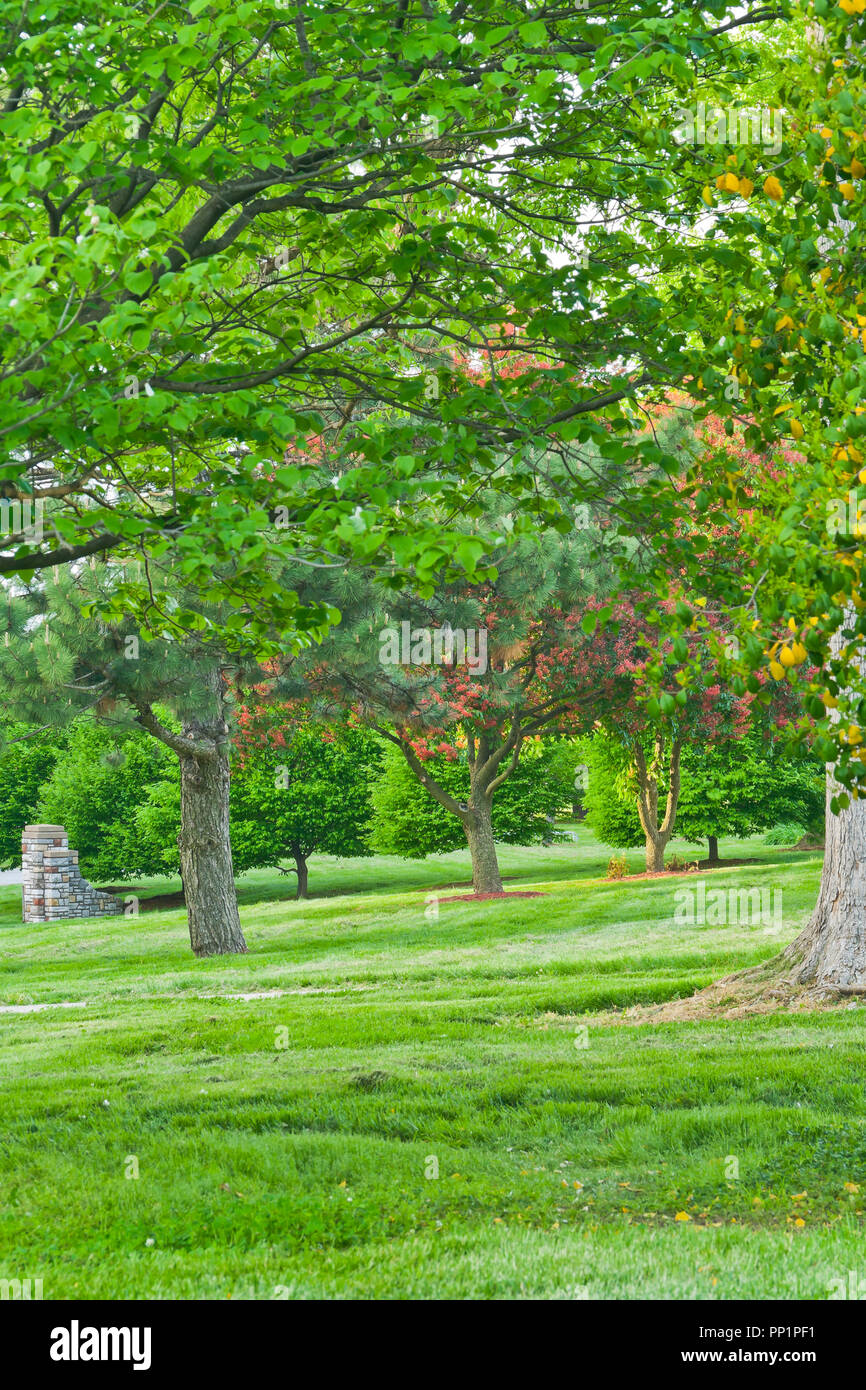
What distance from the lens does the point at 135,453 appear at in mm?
6504

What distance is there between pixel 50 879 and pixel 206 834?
1544cm

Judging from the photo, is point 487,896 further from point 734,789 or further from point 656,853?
point 734,789

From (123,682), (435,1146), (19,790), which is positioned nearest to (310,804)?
(19,790)

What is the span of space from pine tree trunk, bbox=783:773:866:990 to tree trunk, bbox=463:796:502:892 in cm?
1302

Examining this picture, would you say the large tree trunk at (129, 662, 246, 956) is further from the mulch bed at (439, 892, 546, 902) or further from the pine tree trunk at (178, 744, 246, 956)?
the mulch bed at (439, 892, 546, 902)

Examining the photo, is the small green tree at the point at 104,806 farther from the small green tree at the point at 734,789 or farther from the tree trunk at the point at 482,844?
the tree trunk at the point at 482,844

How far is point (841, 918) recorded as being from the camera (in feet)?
31.9

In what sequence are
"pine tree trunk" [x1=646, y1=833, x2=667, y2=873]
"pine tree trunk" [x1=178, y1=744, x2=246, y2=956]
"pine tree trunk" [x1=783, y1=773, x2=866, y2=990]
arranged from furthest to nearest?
"pine tree trunk" [x1=646, y1=833, x2=667, y2=873] < "pine tree trunk" [x1=178, y1=744, x2=246, y2=956] < "pine tree trunk" [x1=783, y1=773, x2=866, y2=990]

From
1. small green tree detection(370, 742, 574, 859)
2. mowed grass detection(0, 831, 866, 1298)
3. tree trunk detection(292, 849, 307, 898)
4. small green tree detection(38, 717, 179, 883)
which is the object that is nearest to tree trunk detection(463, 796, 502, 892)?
small green tree detection(370, 742, 574, 859)

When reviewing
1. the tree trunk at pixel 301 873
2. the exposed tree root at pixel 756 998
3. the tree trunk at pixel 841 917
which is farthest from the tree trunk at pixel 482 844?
A: the tree trunk at pixel 841 917

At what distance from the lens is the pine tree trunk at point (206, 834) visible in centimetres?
1673

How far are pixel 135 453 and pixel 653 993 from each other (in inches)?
297

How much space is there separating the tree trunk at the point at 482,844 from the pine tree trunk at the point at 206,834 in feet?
22.5

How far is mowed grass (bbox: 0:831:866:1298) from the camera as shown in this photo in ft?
15.4
